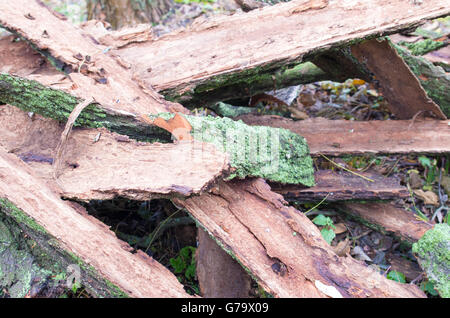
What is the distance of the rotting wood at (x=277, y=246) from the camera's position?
1.46m

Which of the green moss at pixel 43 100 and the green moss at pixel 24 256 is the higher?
the green moss at pixel 43 100

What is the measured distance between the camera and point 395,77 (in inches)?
85.7

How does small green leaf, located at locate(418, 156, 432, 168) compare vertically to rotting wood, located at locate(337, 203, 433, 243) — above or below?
above

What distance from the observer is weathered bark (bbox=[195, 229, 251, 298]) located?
1.78 m

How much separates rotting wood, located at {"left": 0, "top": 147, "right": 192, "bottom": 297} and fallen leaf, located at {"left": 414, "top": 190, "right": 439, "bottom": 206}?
166 centimetres

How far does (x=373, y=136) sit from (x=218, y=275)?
1.25 metres

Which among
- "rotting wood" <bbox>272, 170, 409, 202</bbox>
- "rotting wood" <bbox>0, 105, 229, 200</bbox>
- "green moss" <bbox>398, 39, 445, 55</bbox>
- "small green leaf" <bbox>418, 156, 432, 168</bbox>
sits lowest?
"small green leaf" <bbox>418, 156, 432, 168</bbox>

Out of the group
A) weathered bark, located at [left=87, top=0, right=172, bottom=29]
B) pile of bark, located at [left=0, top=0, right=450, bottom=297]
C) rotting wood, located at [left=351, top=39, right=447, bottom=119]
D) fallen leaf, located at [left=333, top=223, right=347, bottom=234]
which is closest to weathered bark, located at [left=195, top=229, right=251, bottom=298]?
pile of bark, located at [left=0, top=0, right=450, bottom=297]

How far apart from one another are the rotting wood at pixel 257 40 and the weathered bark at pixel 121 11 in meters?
1.70

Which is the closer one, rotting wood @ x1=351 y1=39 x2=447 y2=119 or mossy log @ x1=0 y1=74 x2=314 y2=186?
mossy log @ x1=0 y1=74 x2=314 y2=186

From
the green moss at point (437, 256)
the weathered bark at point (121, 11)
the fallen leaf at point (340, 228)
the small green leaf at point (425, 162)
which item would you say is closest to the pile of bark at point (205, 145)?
the green moss at point (437, 256)

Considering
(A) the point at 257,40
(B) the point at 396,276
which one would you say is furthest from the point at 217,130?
(B) the point at 396,276

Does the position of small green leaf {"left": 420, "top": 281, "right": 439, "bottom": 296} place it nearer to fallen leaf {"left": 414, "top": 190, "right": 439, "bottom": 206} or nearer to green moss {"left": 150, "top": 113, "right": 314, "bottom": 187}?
fallen leaf {"left": 414, "top": 190, "right": 439, "bottom": 206}

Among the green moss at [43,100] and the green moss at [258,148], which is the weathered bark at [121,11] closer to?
the green moss at [43,100]
